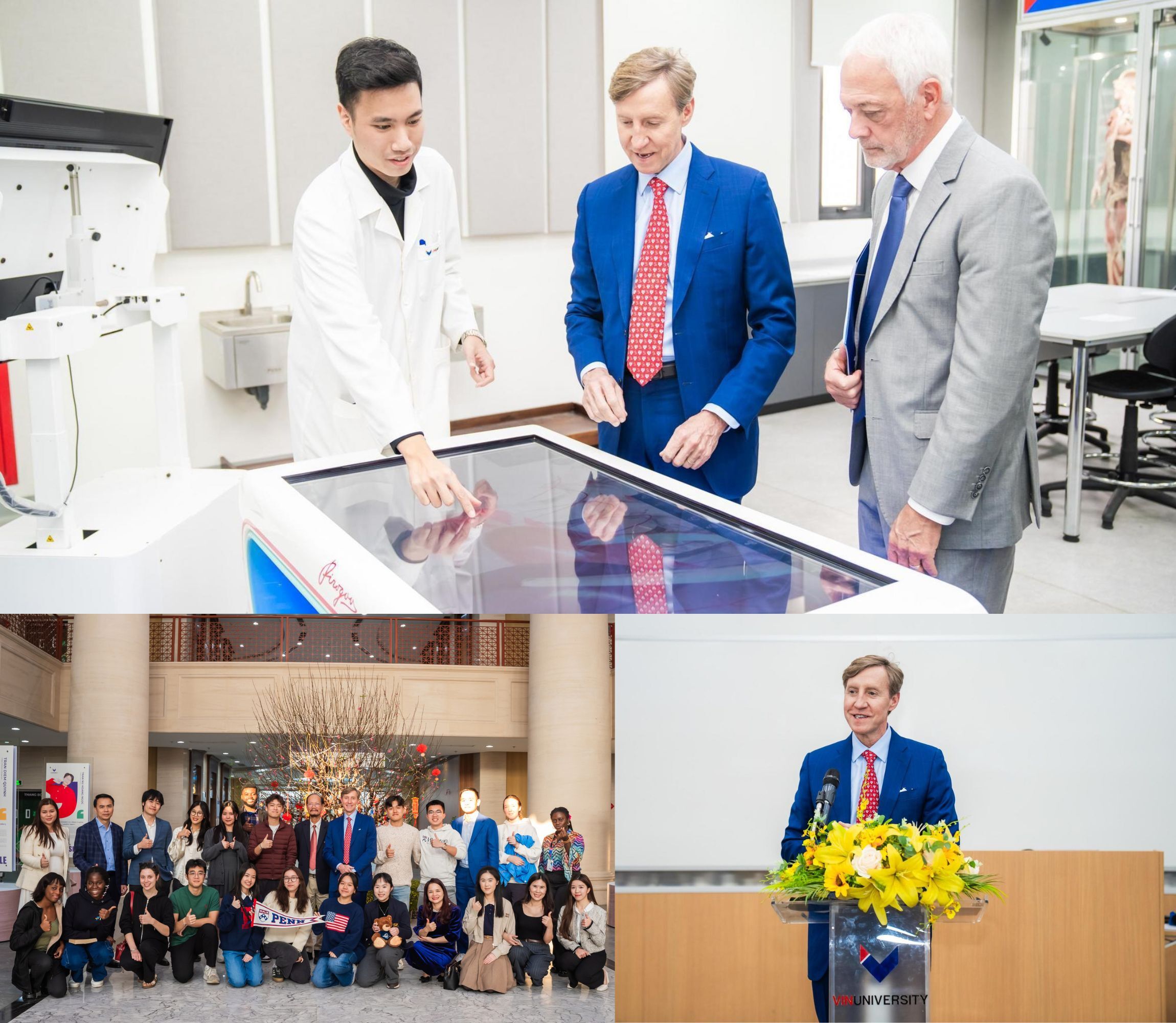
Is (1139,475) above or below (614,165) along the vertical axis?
below

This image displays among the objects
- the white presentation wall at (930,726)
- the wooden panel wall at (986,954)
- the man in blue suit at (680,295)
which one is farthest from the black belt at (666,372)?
the wooden panel wall at (986,954)

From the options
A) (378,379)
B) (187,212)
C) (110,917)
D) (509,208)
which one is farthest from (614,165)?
(110,917)

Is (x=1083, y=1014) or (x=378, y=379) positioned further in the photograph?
(x=378, y=379)

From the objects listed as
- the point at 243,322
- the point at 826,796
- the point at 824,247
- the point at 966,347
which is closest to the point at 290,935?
the point at 826,796

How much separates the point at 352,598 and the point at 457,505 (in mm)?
367

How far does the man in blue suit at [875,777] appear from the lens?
167 cm

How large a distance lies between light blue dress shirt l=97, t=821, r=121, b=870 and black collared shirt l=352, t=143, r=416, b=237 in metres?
1.44

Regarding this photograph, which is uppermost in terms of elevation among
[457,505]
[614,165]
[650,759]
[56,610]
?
[614,165]

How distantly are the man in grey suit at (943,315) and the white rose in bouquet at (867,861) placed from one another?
20.6 inches

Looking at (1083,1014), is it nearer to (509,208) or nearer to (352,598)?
(352,598)

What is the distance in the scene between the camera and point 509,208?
576 centimetres

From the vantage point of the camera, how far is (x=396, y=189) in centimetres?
246

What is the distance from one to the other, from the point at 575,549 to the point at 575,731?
0.28 meters

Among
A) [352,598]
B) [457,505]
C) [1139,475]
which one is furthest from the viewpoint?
[1139,475]
